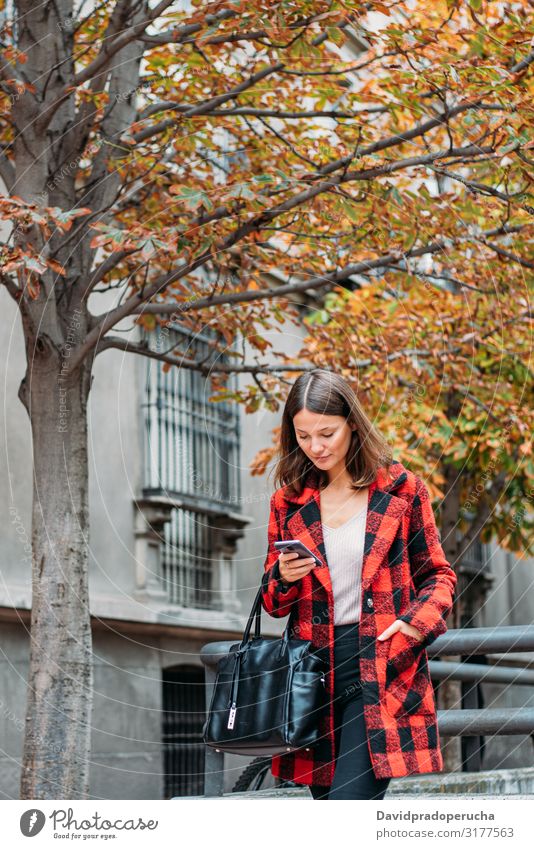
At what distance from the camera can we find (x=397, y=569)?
3.69 m

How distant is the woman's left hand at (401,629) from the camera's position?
3.57 m

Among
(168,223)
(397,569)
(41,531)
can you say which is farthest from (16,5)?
(397,569)

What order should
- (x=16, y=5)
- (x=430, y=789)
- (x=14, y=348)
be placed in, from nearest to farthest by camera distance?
(x=430, y=789), (x=16, y=5), (x=14, y=348)

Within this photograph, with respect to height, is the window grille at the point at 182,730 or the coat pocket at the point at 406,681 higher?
the window grille at the point at 182,730

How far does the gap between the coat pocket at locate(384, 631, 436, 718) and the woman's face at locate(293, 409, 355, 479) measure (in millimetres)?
568

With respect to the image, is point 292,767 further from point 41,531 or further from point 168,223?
point 168,223

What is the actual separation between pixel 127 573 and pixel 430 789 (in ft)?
21.9

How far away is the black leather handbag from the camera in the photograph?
3.59 metres

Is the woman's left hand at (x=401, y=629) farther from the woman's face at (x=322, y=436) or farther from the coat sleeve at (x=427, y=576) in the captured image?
the woman's face at (x=322, y=436)

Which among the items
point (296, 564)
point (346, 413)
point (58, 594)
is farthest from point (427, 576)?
point (58, 594)

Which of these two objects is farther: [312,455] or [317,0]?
[317,0]

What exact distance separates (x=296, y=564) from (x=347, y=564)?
0.64 ft
